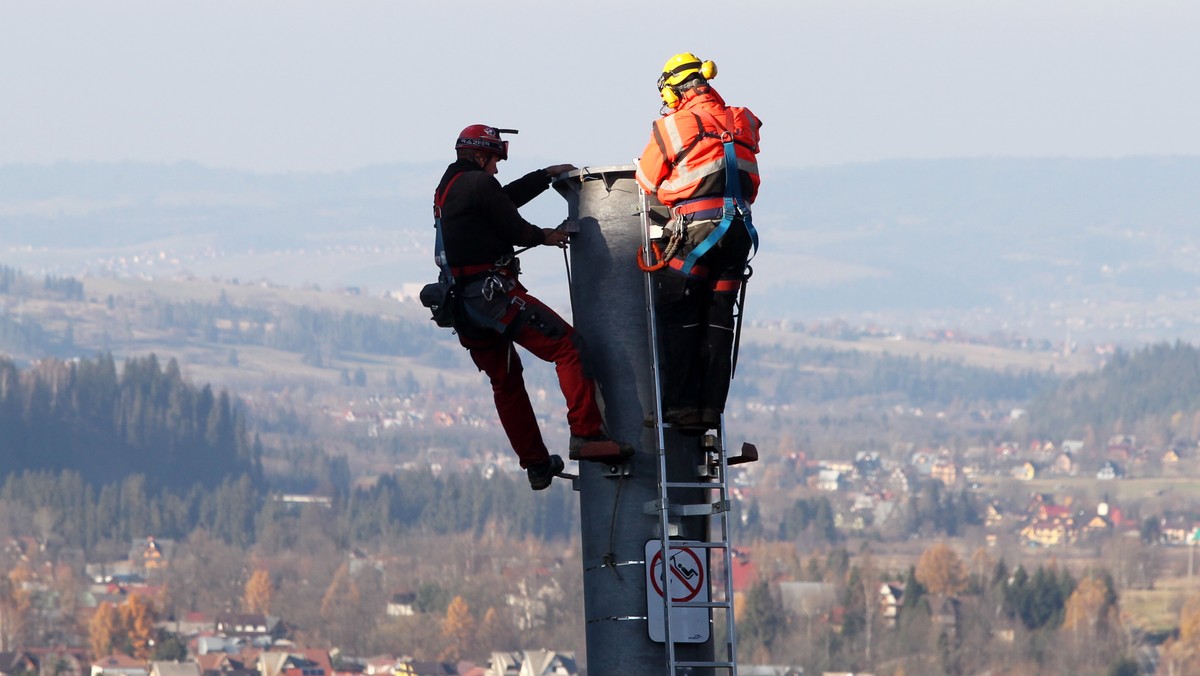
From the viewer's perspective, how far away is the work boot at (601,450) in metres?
12.9

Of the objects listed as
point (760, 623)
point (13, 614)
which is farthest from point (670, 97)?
point (13, 614)

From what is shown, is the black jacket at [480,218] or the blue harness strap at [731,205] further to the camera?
the black jacket at [480,218]

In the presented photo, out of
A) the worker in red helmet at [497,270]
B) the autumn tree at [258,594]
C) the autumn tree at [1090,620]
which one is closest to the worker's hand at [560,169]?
the worker in red helmet at [497,270]

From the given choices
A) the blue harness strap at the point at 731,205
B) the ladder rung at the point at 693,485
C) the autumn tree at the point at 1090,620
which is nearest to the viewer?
the ladder rung at the point at 693,485

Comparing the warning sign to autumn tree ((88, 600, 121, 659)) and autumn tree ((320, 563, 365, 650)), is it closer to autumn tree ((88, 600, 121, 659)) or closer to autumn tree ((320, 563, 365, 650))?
autumn tree ((88, 600, 121, 659))

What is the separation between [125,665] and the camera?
149m

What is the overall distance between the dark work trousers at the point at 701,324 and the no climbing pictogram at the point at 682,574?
2.98ft

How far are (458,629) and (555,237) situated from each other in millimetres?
153267

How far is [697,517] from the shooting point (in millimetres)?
12750

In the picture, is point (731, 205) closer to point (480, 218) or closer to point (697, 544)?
point (480, 218)

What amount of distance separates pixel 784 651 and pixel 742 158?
13946cm

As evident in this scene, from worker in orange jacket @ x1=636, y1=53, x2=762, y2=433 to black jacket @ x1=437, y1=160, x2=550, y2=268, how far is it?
825mm

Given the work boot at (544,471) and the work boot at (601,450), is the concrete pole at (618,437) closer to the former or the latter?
the work boot at (601,450)

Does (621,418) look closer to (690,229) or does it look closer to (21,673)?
(690,229)
